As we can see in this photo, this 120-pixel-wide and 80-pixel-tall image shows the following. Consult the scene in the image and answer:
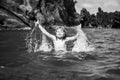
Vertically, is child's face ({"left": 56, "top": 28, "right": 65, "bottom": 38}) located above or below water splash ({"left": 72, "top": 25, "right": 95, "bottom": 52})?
above

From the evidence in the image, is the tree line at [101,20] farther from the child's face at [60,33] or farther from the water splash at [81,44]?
the child's face at [60,33]

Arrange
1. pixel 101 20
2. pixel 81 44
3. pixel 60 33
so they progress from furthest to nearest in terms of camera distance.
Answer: pixel 101 20
pixel 81 44
pixel 60 33

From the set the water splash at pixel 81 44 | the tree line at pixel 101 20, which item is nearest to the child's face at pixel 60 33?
the water splash at pixel 81 44

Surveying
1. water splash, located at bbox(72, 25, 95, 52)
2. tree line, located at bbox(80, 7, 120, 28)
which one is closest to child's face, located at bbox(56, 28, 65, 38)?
water splash, located at bbox(72, 25, 95, 52)

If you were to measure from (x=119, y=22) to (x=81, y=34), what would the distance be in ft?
424

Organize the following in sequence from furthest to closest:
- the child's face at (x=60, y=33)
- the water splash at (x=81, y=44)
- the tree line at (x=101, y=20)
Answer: the tree line at (x=101, y=20) < the water splash at (x=81, y=44) < the child's face at (x=60, y=33)

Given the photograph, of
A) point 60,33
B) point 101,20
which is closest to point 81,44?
point 60,33

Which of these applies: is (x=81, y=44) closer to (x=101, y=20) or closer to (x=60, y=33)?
(x=60, y=33)

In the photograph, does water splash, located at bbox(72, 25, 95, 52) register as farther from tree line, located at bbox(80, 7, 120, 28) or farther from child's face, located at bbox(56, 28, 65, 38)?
tree line, located at bbox(80, 7, 120, 28)

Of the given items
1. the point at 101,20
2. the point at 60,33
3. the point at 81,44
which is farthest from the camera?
the point at 101,20

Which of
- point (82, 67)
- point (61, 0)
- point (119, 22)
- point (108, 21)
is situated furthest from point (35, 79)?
point (108, 21)

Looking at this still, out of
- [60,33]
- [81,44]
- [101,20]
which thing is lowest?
[81,44]

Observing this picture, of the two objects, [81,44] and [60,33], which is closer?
[60,33]

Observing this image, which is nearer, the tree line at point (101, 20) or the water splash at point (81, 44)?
→ the water splash at point (81, 44)
